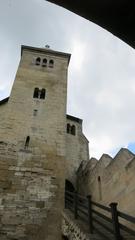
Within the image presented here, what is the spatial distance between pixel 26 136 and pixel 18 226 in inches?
166

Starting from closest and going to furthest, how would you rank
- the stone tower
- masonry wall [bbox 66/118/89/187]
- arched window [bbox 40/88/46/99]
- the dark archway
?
the dark archway, the stone tower, arched window [bbox 40/88/46/99], masonry wall [bbox 66/118/89/187]

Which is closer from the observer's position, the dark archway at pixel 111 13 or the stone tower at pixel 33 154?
the dark archway at pixel 111 13

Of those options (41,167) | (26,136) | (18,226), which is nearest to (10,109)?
(26,136)

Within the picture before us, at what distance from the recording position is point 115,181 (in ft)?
27.7

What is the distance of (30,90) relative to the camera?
13664mm

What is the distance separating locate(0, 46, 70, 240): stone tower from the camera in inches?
327

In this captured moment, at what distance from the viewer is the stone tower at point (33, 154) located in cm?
830

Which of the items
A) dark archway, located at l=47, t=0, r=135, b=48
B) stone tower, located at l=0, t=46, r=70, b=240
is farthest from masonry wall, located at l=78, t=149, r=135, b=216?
dark archway, located at l=47, t=0, r=135, b=48

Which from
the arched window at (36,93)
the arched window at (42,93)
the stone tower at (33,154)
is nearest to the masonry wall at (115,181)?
the stone tower at (33,154)

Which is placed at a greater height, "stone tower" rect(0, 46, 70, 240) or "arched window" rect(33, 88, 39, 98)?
"arched window" rect(33, 88, 39, 98)

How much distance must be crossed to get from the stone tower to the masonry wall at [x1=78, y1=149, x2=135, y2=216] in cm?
162

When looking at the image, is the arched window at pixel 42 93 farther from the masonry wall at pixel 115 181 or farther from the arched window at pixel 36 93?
the masonry wall at pixel 115 181

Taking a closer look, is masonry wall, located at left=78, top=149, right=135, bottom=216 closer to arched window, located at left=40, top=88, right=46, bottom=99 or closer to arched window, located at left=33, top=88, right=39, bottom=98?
arched window, located at left=40, top=88, right=46, bottom=99

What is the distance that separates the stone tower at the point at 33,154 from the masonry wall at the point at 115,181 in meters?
1.62
